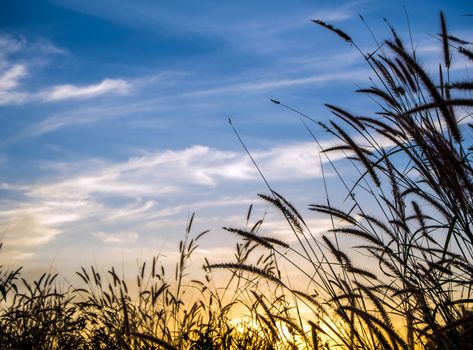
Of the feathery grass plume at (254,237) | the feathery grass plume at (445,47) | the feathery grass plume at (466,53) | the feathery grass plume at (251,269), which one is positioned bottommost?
the feathery grass plume at (251,269)

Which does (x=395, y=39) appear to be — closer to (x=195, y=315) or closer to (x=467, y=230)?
(x=467, y=230)

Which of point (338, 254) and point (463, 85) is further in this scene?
point (338, 254)

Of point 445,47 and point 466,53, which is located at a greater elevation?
point 445,47

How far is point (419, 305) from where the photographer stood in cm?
273

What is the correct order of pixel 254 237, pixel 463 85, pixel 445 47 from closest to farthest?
pixel 463 85 < pixel 254 237 < pixel 445 47

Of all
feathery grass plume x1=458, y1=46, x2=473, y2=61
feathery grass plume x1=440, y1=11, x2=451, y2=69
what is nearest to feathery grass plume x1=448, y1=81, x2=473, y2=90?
feathery grass plume x1=458, y1=46, x2=473, y2=61

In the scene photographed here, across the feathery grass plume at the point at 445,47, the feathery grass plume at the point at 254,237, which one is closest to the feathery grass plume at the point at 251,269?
the feathery grass plume at the point at 254,237

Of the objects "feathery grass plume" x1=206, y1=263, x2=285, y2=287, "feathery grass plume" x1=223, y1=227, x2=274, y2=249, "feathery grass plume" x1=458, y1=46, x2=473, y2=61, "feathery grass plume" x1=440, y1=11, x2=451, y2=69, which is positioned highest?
"feathery grass plume" x1=440, y1=11, x2=451, y2=69

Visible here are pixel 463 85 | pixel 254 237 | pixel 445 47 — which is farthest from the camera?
pixel 445 47

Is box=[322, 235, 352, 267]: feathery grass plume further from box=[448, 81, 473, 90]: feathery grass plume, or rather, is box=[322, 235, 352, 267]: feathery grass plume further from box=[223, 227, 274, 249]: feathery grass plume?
box=[448, 81, 473, 90]: feathery grass plume

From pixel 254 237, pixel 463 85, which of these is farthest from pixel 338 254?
pixel 463 85

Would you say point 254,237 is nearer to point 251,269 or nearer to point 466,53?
point 251,269

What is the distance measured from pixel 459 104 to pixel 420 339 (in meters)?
1.45

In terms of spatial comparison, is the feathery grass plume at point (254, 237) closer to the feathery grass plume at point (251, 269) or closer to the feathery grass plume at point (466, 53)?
the feathery grass plume at point (251, 269)
